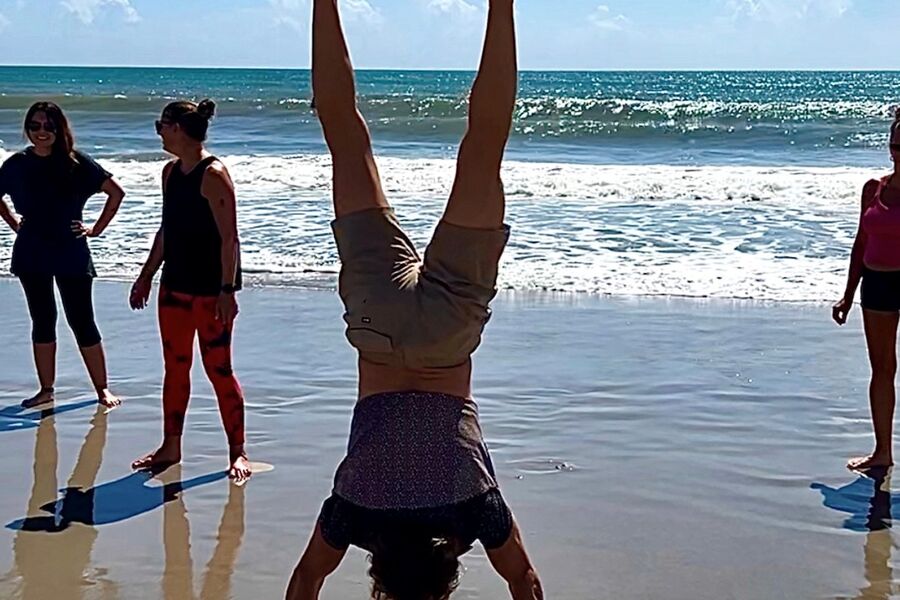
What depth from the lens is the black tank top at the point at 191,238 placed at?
530 cm

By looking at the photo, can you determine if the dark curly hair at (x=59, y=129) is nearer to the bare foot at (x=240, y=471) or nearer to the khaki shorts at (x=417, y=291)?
the bare foot at (x=240, y=471)

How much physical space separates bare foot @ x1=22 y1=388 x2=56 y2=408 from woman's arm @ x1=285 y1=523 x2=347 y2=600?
13.5 ft

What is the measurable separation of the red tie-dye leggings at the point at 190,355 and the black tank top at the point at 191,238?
0.21ft

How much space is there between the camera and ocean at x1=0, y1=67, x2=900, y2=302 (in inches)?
410

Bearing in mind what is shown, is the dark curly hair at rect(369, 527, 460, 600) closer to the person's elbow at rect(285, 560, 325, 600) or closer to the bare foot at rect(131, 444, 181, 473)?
the person's elbow at rect(285, 560, 325, 600)

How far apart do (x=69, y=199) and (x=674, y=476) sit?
3.50m

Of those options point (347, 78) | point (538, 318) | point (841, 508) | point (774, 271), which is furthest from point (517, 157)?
point (347, 78)

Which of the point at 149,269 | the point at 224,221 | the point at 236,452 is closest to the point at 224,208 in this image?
the point at 224,221

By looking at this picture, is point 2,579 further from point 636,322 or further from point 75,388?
point 636,322

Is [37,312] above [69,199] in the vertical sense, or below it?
below

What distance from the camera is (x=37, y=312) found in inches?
263

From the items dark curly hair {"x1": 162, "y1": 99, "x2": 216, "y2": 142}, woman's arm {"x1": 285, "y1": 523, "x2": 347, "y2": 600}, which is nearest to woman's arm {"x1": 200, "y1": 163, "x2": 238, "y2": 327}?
dark curly hair {"x1": 162, "y1": 99, "x2": 216, "y2": 142}

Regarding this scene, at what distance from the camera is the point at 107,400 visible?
657 cm

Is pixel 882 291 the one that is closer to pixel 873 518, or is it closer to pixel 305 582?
pixel 873 518
